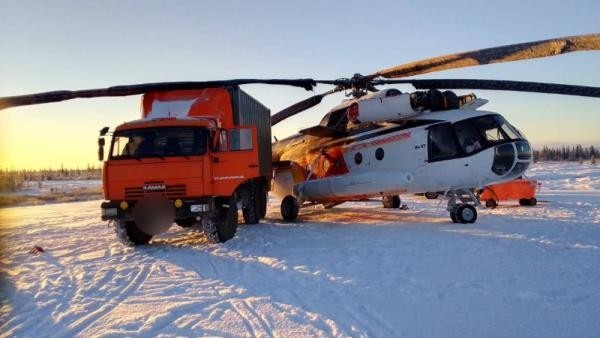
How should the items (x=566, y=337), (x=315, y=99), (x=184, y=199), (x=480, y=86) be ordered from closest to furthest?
(x=566, y=337) → (x=184, y=199) → (x=480, y=86) → (x=315, y=99)

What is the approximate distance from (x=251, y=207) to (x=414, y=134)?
4696mm

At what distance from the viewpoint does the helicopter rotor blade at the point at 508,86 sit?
9.02 metres

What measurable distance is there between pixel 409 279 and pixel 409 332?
74.4 inches

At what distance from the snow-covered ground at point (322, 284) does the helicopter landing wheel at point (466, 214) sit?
0.32 metres

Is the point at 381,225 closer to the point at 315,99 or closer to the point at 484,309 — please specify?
the point at 315,99

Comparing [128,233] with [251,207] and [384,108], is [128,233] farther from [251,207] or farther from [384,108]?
[384,108]

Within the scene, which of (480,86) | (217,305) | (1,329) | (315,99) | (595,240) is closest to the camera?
(1,329)

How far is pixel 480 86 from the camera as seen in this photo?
10266mm

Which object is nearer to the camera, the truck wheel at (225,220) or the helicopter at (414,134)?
the truck wheel at (225,220)

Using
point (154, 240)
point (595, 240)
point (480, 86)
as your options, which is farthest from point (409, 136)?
point (154, 240)

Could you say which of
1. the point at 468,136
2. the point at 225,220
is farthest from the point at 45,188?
the point at 468,136

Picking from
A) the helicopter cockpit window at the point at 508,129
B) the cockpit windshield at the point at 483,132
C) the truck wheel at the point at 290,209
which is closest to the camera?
the cockpit windshield at the point at 483,132

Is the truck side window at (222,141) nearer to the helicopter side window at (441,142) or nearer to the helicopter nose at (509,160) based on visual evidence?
the helicopter side window at (441,142)

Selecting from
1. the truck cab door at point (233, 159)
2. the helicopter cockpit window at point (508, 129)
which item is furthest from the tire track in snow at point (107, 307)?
the helicopter cockpit window at point (508, 129)
